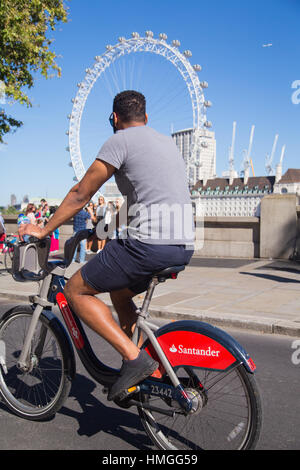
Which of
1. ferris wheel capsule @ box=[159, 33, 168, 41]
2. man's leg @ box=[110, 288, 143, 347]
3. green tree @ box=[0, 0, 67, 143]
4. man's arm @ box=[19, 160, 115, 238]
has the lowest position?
man's leg @ box=[110, 288, 143, 347]

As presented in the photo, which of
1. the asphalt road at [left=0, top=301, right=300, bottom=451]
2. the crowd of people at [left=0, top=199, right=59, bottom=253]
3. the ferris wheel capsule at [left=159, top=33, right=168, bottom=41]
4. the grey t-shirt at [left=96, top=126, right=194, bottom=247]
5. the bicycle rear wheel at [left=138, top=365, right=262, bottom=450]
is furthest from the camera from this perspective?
the ferris wheel capsule at [left=159, top=33, right=168, bottom=41]

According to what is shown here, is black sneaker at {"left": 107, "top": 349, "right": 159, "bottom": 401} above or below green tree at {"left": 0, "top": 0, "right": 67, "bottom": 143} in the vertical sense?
below

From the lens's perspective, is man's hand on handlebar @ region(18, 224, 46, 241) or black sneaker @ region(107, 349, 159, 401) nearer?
black sneaker @ region(107, 349, 159, 401)

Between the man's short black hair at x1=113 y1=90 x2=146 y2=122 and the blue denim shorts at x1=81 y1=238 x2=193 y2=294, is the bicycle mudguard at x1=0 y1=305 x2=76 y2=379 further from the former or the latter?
the man's short black hair at x1=113 y1=90 x2=146 y2=122

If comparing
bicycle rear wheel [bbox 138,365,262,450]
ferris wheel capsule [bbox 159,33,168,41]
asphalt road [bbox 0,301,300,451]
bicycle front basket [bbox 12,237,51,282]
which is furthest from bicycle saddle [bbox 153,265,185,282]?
ferris wheel capsule [bbox 159,33,168,41]

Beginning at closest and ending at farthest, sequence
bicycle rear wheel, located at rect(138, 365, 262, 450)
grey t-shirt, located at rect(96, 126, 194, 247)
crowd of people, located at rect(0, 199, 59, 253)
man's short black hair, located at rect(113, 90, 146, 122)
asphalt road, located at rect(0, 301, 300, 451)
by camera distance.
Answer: bicycle rear wheel, located at rect(138, 365, 262, 450) → grey t-shirt, located at rect(96, 126, 194, 247) → man's short black hair, located at rect(113, 90, 146, 122) → asphalt road, located at rect(0, 301, 300, 451) → crowd of people, located at rect(0, 199, 59, 253)

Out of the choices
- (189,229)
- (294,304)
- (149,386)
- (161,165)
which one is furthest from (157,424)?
(294,304)

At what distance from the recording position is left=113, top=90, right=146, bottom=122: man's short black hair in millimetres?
2668

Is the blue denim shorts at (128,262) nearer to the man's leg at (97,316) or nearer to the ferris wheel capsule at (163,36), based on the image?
the man's leg at (97,316)

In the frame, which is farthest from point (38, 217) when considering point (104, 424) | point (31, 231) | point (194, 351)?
point (194, 351)

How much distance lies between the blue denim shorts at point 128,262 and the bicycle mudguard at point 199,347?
326mm

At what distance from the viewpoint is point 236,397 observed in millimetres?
2393

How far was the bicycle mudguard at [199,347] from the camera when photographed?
2371 millimetres
